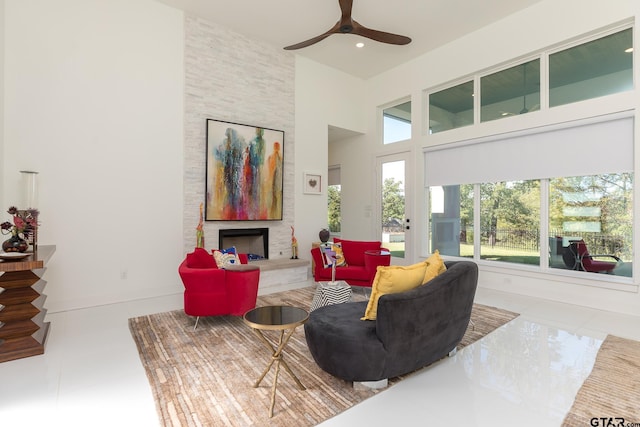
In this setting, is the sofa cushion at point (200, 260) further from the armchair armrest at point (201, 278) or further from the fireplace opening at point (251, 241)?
the fireplace opening at point (251, 241)

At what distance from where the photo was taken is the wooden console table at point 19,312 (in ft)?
8.98

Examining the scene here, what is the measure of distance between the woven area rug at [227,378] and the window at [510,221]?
6.02ft

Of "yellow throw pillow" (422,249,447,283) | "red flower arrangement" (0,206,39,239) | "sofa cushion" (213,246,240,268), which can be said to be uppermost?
"red flower arrangement" (0,206,39,239)

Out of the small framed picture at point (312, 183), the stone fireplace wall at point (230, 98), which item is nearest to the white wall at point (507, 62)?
the small framed picture at point (312, 183)

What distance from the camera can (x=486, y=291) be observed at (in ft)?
16.6

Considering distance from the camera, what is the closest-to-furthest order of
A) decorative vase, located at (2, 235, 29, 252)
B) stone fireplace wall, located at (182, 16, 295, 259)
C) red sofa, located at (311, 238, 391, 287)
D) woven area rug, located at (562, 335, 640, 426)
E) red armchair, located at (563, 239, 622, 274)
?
woven area rug, located at (562, 335, 640, 426) < decorative vase, located at (2, 235, 29, 252) < red armchair, located at (563, 239, 622, 274) < red sofa, located at (311, 238, 391, 287) < stone fireplace wall, located at (182, 16, 295, 259)

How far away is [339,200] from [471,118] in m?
3.46

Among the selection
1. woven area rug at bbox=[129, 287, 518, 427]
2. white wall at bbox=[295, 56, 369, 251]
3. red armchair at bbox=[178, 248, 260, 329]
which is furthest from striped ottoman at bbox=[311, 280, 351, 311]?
white wall at bbox=[295, 56, 369, 251]

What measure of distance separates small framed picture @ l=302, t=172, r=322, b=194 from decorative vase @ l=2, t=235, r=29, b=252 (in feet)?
13.8

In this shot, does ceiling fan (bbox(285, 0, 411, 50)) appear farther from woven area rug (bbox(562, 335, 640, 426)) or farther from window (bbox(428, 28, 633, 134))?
woven area rug (bbox(562, 335, 640, 426))

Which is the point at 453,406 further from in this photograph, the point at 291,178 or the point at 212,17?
the point at 212,17

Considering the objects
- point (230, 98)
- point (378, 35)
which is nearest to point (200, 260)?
point (230, 98)

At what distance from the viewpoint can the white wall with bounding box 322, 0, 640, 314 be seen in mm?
4086

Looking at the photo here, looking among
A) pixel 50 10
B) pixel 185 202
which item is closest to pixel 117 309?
pixel 185 202
